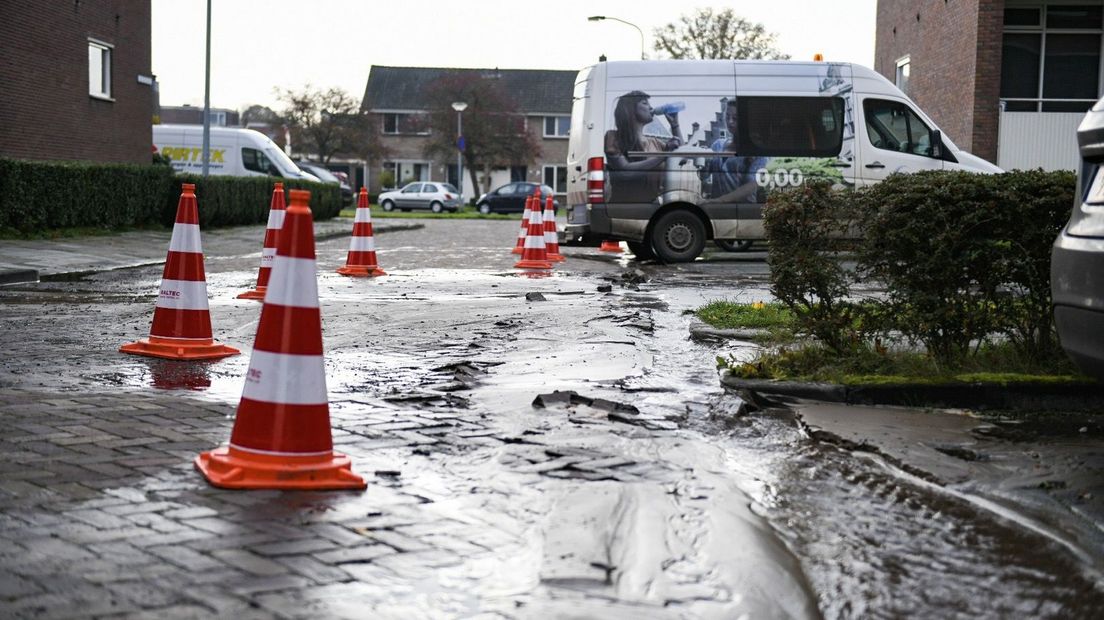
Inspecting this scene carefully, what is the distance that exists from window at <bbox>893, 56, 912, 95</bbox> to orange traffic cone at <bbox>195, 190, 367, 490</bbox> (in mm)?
26673

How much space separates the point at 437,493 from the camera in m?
4.55

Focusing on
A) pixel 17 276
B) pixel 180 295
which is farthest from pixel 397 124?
pixel 180 295

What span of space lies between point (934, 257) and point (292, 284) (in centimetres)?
353

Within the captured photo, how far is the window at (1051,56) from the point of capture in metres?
24.9

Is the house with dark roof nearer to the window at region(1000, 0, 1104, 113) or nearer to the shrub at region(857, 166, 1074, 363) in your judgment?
the window at region(1000, 0, 1104, 113)

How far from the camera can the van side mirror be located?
17.8 metres

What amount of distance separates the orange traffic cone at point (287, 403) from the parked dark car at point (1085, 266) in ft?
9.33

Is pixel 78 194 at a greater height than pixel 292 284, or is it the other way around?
pixel 78 194

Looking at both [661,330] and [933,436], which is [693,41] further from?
[933,436]

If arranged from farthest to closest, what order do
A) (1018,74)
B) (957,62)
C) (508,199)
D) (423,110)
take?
(423,110) < (508,199) < (1018,74) < (957,62)

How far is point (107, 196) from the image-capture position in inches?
873

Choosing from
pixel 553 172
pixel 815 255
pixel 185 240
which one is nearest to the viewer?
pixel 815 255

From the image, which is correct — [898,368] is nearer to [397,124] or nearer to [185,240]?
[185,240]

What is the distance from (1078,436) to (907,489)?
142 cm
